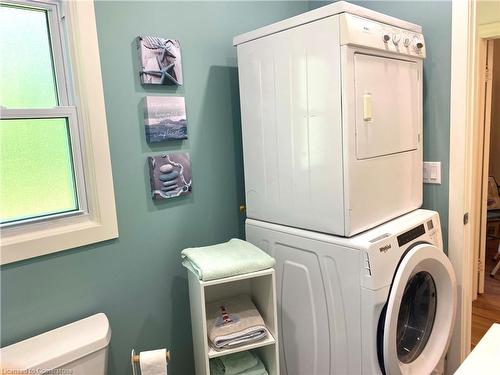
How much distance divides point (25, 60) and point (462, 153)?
1.81m

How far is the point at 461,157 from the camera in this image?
1803 millimetres

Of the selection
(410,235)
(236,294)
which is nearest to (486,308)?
(410,235)

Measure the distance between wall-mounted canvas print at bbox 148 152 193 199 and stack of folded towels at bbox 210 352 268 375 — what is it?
722mm

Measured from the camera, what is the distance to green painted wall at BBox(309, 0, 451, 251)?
178cm

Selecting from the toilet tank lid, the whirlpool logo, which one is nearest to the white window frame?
the toilet tank lid

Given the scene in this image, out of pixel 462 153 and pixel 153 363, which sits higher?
pixel 462 153

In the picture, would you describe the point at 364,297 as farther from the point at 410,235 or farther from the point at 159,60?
the point at 159,60

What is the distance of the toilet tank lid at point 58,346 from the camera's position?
4.12 ft

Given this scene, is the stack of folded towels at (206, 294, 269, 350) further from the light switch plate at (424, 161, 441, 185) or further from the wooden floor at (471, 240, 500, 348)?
the wooden floor at (471, 240, 500, 348)

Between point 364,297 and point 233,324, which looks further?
point 233,324

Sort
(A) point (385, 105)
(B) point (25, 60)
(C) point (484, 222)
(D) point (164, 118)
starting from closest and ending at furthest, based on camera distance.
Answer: (B) point (25, 60) < (A) point (385, 105) < (D) point (164, 118) < (C) point (484, 222)

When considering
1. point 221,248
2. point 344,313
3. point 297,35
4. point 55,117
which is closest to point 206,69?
point 297,35

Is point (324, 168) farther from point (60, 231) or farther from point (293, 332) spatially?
point (60, 231)

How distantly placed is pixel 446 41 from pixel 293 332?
144 cm
